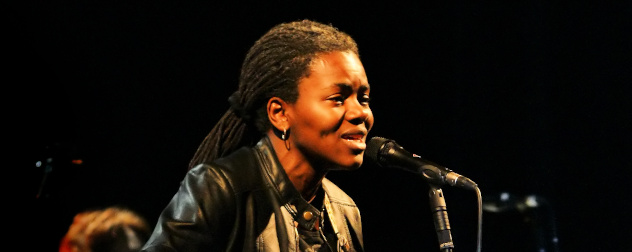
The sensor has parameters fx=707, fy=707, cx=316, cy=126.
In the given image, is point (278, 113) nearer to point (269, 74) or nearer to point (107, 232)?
point (269, 74)

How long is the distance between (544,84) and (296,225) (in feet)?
8.23

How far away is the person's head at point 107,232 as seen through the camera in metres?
2.83

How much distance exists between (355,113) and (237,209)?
48 cm

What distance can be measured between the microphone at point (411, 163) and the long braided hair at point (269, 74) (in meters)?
0.32

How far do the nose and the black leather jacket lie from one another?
289 millimetres

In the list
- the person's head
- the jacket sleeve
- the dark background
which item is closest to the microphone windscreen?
the jacket sleeve

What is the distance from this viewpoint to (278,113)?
2342 mm

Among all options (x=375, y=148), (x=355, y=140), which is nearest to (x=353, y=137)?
(x=355, y=140)

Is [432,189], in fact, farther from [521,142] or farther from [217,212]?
[521,142]

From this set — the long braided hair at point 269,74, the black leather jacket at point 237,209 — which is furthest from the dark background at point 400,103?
the black leather jacket at point 237,209

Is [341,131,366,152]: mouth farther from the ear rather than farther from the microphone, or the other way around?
the ear

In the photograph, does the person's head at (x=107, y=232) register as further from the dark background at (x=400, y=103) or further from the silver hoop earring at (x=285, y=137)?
the silver hoop earring at (x=285, y=137)

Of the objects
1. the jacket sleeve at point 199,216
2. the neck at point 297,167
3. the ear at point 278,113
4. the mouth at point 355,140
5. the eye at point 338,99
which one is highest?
the eye at point 338,99

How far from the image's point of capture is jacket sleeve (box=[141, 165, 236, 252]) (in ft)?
6.82
